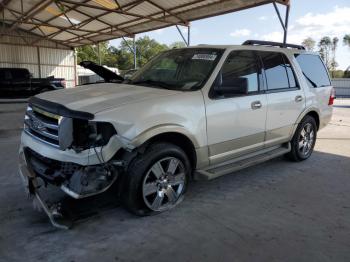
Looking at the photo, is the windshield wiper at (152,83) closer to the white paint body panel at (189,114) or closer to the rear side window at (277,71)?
the white paint body panel at (189,114)

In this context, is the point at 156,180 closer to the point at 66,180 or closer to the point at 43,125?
the point at 66,180

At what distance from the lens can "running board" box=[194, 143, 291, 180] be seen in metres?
3.73

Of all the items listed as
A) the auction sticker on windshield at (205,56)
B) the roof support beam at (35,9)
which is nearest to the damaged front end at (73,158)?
the auction sticker on windshield at (205,56)

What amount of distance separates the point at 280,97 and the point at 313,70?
4.42 ft

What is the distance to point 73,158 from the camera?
297 centimetres

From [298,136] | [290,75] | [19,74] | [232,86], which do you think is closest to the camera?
[232,86]

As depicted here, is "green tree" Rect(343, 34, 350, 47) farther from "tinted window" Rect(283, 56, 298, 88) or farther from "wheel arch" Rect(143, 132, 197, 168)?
"wheel arch" Rect(143, 132, 197, 168)

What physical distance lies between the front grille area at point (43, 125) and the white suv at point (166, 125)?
0.5 inches

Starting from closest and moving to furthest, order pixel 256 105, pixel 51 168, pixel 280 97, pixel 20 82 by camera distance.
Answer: pixel 51 168 < pixel 256 105 < pixel 280 97 < pixel 20 82

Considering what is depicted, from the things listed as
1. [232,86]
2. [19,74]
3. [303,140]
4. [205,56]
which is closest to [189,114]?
[232,86]

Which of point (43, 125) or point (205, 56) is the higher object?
point (205, 56)

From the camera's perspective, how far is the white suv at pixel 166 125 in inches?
119

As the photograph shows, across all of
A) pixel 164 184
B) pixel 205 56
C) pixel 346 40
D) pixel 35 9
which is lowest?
pixel 164 184

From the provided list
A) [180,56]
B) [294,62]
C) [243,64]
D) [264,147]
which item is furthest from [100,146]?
[294,62]
